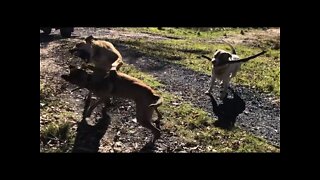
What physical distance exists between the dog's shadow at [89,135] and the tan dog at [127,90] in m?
0.36

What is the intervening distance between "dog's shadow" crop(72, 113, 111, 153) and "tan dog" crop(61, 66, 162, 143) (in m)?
0.36

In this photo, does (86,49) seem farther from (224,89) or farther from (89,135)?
(224,89)

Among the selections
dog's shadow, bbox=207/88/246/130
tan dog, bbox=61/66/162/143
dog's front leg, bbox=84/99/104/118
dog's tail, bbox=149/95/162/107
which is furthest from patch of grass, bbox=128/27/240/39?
dog's tail, bbox=149/95/162/107

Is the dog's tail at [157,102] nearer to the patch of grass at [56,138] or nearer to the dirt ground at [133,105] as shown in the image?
the dirt ground at [133,105]

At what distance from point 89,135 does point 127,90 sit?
71 cm

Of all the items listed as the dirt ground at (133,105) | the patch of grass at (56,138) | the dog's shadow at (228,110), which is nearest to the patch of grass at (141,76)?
the dirt ground at (133,105)

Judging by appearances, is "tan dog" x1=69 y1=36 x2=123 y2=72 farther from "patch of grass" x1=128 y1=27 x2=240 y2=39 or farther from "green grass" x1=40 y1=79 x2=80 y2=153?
"patch of grass" x1=128 y1=27 x2=240 y2=39

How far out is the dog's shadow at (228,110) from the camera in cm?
637

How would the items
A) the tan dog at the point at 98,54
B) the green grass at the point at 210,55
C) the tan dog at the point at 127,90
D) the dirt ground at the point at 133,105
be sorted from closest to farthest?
the tan dog at the point at 127,90
the dirt ground at the point at 133,105
the tan dog at the point at 98,54
the green grass at the point at 210,55

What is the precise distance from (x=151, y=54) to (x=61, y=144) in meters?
6.54

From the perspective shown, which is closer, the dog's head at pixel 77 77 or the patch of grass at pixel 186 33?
the dog's head at pixel 77 77

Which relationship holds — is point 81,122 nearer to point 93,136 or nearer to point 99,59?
point 93,136

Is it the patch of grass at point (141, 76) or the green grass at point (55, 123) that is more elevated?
the patch of grass at point (141, 76)
